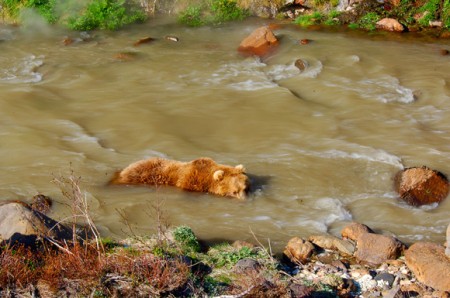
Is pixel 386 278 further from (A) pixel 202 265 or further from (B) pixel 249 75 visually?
(B) pixel 249 75

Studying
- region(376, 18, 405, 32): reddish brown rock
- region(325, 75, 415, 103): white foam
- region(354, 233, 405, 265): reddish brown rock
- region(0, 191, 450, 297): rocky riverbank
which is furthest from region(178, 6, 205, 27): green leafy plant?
region(354, 233, 405, 265): reddish brown rock

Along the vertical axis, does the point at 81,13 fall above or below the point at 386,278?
above

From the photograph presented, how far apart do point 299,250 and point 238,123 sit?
472 cm

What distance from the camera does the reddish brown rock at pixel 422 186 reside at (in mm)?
8633

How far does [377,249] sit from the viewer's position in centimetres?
705

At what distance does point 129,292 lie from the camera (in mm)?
5625

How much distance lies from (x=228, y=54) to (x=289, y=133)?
5.45m

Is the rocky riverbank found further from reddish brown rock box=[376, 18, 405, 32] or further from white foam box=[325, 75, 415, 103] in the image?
reddish brown rock box=[376, 18, 405, 32]

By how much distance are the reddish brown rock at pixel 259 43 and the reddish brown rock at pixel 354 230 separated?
8.89 metres

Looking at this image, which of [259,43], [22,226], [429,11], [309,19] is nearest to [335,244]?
[22,226]

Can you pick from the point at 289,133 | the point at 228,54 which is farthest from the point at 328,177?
the point at 228,54

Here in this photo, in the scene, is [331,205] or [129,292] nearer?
[129,292]

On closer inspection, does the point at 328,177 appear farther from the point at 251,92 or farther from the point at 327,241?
the point at 251,92

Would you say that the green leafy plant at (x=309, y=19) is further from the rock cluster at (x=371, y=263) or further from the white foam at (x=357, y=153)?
the rock cluster at (x=371, y=263)
